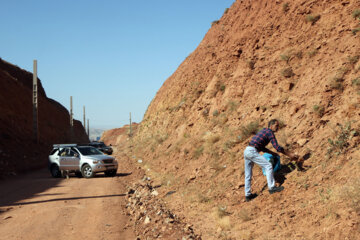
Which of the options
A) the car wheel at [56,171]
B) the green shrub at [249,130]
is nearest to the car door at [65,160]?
the car wheel at [56,171]

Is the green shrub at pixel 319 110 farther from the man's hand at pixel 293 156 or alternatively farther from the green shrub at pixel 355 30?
the green shrub at pixel 355 30

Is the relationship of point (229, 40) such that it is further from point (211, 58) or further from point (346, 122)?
point (346, 122)

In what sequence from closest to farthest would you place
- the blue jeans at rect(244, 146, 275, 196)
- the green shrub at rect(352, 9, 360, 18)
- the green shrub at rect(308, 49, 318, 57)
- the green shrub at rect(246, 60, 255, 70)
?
the blue jeans at rect(244, 146, 275, 196), the green shrub at rect(352, 9, 360, 18), the green shrub at rect(308, 49, 318, 57), the green shrub at rect(246, 60, 255, 70)

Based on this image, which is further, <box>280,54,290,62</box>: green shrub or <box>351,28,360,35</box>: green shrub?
<box>280,54,290,62</box>: green shrub

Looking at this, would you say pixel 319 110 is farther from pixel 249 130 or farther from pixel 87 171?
pixel 87 171

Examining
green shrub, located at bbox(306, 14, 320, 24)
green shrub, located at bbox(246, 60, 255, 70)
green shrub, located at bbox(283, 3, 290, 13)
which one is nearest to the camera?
green shrub, located at bbox(306, 14, 320, 24)

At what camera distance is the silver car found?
16.6m

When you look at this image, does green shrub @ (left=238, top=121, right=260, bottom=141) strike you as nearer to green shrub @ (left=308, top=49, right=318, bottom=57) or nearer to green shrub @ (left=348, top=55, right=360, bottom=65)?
green shrub @ (left=348, top=55, right=360, bottom=65)

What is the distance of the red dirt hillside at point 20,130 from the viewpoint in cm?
2366

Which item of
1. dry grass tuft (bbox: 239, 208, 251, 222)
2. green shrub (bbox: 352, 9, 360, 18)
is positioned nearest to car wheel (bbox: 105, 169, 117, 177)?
dry grass tuft (bbox: 239, 208, 251, 222)

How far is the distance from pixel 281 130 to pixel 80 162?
37.5ft

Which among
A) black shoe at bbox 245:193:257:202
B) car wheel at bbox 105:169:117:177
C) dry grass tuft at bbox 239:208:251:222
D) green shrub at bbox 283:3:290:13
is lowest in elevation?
car wheel at bbox 105:169:117:177

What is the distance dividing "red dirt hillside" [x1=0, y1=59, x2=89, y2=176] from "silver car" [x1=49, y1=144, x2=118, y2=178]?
358 cm

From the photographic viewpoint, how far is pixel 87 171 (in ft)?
54.9
